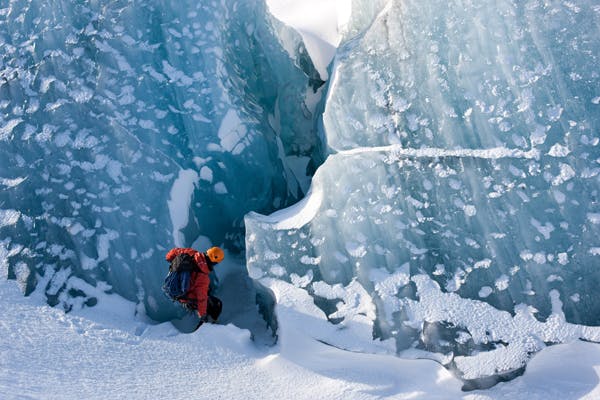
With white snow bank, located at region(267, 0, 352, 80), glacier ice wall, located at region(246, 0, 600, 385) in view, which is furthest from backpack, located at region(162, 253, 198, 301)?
white snow bank, located at region(267, 0, 352, 80)

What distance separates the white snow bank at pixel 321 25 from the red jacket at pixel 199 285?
1610mm

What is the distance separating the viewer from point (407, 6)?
3.59 metres

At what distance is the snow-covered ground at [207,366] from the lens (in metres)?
2.89

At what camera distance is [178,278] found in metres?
3.31

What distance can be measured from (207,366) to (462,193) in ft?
5.09

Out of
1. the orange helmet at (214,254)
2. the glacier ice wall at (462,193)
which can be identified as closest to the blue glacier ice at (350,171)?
the glacier ice wall at (462,193)

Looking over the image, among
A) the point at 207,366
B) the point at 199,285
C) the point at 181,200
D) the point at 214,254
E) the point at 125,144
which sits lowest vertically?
the point at 207,366

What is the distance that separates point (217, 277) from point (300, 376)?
0.93 meters

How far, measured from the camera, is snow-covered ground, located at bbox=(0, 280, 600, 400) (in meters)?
2.89

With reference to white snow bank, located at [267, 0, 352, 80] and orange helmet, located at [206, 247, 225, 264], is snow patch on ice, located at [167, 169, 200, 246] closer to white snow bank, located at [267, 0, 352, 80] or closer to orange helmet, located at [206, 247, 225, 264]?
orange helmet, located at [206, 247, 225, 264]

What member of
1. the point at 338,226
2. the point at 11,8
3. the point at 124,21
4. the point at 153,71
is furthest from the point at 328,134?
the point at 11,8

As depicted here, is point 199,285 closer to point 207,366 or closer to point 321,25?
point 207,366

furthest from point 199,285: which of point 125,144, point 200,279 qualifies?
point 125,144

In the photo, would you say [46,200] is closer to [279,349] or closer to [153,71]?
[153,71]
